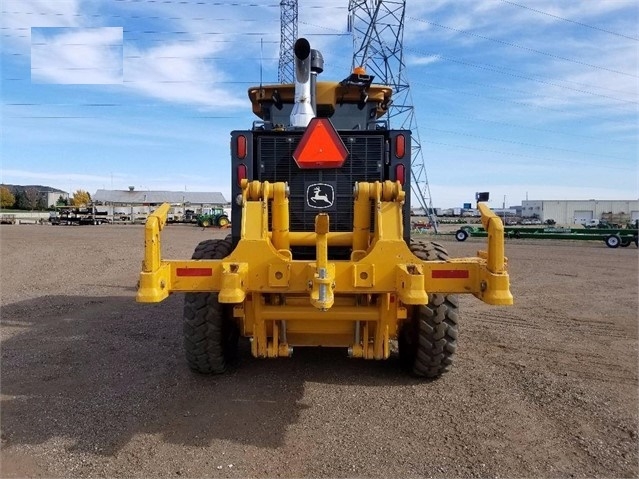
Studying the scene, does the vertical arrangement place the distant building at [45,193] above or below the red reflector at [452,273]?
above

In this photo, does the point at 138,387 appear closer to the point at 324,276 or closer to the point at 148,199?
the point at 324,276

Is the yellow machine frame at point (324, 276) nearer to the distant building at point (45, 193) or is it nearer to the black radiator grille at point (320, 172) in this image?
the black radiator grille at point (320, 172)

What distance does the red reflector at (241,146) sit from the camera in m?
4.68

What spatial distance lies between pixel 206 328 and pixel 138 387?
835mm

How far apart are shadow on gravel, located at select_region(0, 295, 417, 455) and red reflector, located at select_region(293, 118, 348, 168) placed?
208 centimetres

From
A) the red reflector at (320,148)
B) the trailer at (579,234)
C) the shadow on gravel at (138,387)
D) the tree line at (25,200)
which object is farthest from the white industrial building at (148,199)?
the red reflector at (320,148)

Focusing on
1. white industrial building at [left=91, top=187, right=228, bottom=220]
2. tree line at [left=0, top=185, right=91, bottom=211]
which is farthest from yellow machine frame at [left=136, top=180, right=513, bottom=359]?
tree line at [left=0, top=185, right=91, bottom=211]

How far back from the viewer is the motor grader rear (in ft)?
11.7

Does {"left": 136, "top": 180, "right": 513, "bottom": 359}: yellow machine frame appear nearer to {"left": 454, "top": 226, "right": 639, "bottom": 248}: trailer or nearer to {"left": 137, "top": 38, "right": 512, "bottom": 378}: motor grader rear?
{"left": 137, "top": 38, "right": 512, "bottom": 378}: motor grader rear

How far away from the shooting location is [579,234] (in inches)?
1020

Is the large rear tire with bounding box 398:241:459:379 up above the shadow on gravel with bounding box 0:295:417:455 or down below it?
above

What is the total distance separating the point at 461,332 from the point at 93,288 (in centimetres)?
743

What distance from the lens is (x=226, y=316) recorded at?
458 centimetres

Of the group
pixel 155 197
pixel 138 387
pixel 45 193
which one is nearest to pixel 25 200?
pixel 45 193
